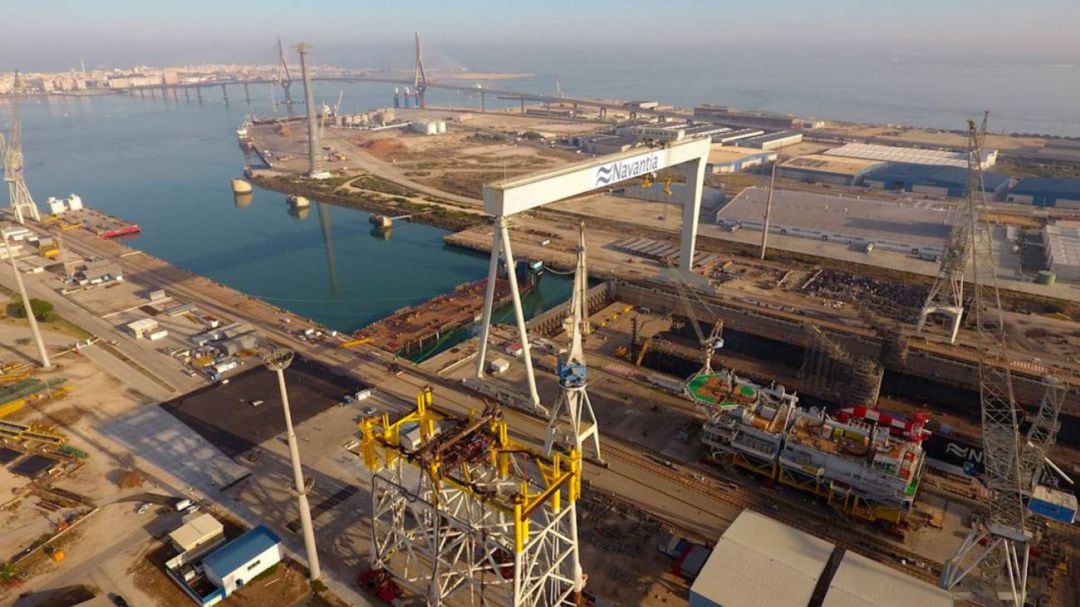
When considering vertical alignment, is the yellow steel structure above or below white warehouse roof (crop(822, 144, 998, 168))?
below

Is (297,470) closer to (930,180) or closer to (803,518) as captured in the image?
(803,518)

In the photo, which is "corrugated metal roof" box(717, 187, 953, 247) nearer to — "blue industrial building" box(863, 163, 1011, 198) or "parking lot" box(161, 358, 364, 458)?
"blue industrial building" box(863, 163, 1011, 198)

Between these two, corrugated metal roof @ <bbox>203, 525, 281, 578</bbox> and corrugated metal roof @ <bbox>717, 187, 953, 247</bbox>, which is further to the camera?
corrugated metal roof @ <bbox>717, 187, 953, 247</bbox>

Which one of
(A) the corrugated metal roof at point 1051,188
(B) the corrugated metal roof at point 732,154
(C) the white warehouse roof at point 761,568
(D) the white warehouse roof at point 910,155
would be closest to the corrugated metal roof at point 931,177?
(A) the corrugated metal roof at point 1051,188

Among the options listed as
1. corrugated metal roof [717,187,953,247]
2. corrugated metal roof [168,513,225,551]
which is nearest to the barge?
corrugated metal roof [168,513,225,551]

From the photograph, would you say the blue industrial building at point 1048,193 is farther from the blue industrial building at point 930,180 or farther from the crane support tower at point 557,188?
the crane support tower at point 557,188

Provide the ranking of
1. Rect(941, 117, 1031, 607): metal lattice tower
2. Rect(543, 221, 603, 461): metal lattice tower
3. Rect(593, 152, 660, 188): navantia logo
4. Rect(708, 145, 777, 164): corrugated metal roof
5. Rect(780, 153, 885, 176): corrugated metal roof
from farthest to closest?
1. Rect(708, 145, 777, 164): corrugated metal roof
2. Rect(780, 153, 885, 176): corrugated metal roof
3. Rect(593, 152, 660, 188): navantia logo
4. Rect(543, 221, 603, 461): metal lattice tower
5. Rect(941, 117, 1031, 607): metal lattice tower

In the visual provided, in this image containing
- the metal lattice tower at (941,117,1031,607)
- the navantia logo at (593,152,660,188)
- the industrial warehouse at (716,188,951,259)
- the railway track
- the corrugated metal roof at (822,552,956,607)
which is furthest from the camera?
the industrial warehouse at (716,188,951,259)
